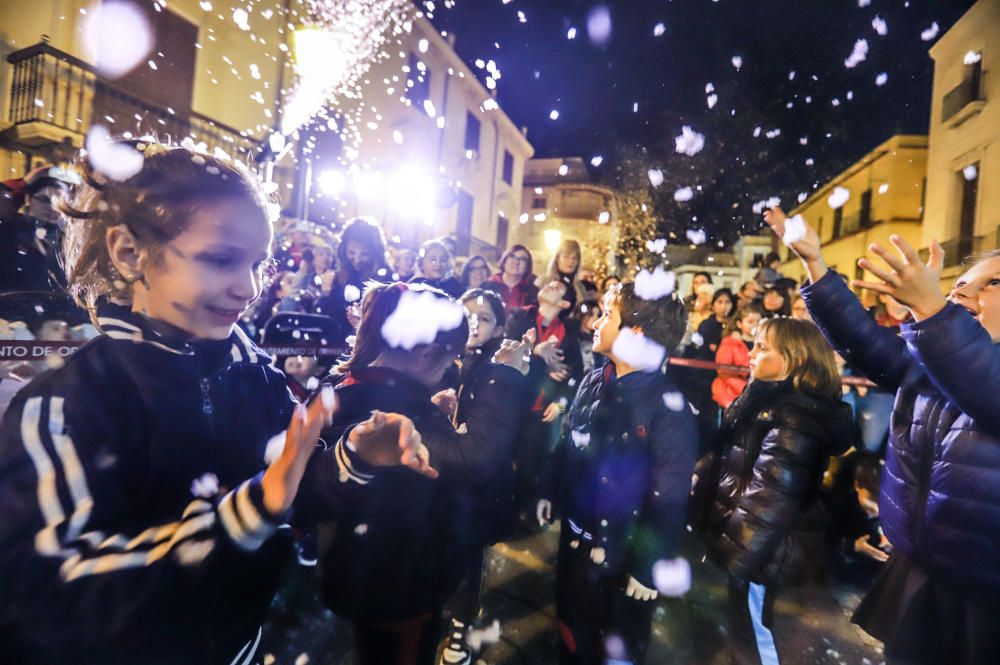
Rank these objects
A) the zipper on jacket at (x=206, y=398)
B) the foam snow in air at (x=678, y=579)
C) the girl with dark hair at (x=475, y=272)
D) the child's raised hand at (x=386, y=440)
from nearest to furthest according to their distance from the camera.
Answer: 1. the child's raised hand at (x=386, y=440)
2. the zipper on jacket at (x=206, y=398)
3. the foam snow in air at (x=678, y=579)
4. the girl with dark hair at (x=475, y=272)

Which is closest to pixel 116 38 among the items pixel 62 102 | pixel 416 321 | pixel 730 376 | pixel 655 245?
pixel 62 102

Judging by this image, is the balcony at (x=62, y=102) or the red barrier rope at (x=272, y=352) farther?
the balcony at (x=62, y=102)

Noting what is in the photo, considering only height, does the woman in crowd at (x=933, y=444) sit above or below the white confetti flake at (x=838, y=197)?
below

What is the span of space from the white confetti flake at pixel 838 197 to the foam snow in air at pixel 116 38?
28464 mm

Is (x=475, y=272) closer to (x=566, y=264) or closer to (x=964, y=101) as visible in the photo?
(x=566, y=264)

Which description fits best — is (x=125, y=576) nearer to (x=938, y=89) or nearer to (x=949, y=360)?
(x=949, y=360)

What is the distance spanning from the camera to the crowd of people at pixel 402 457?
102 cm

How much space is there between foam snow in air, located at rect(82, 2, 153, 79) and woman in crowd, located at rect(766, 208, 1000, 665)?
10998mm

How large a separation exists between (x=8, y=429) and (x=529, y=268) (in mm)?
4865

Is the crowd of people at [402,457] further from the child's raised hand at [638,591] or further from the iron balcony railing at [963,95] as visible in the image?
the iron balcony railing at [963,95]

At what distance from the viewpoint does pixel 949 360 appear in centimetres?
153

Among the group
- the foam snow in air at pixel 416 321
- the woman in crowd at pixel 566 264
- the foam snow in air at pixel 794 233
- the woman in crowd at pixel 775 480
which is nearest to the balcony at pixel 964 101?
the woman in crowd at pixel 566 264

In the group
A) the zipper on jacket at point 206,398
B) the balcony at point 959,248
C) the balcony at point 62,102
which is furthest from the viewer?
the balcony at point 959,248

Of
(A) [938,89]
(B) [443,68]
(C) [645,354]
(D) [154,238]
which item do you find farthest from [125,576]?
(A) [938,89]
